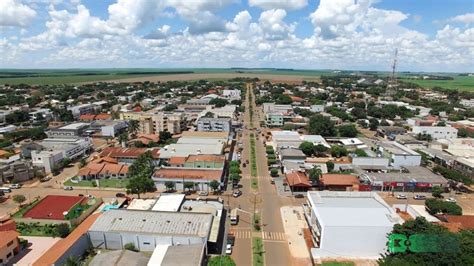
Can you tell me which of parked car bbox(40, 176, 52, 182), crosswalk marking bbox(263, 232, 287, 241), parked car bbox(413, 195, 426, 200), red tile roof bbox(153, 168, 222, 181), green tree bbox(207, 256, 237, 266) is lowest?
parked car bbox(413, 195, 426, 200)

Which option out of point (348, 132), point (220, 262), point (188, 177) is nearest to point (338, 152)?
point (348, 132)

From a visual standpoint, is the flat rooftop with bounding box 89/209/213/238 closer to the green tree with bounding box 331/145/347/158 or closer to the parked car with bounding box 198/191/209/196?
the parked car with bounding box 198/191/209/196

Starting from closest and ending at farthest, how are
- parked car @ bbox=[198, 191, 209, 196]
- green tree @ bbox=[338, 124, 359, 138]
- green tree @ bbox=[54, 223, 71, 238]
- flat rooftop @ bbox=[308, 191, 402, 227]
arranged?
1. flat rooftop @ bbox=[308, 191, 402, 227]
2. green tree @ bbox=[54, 223, 71, 238]
3. parked car @ bbox=[198, 191, 209, 196]
4. green tree @ bbox=[338, 124, 359, 138]

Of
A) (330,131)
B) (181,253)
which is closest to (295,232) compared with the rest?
(181,253)

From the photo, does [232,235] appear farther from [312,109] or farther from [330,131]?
[312,109]

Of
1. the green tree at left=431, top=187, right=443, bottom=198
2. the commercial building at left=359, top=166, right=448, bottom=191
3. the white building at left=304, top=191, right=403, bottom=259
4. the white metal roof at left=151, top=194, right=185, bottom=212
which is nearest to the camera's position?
the white building at left=304, top=191, right=403, bottom=259

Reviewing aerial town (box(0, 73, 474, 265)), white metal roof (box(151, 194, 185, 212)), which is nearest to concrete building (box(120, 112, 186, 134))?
aerial town (box(0, 73, 474, 265))

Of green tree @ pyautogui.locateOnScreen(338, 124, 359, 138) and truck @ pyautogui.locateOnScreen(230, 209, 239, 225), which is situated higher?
green tree @ pyautogui.locateOnScreen(338, 124, 359, 138)

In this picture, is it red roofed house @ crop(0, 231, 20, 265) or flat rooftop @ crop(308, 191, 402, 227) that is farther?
flat rooftop @ crop(308, 191, 402, 227)
